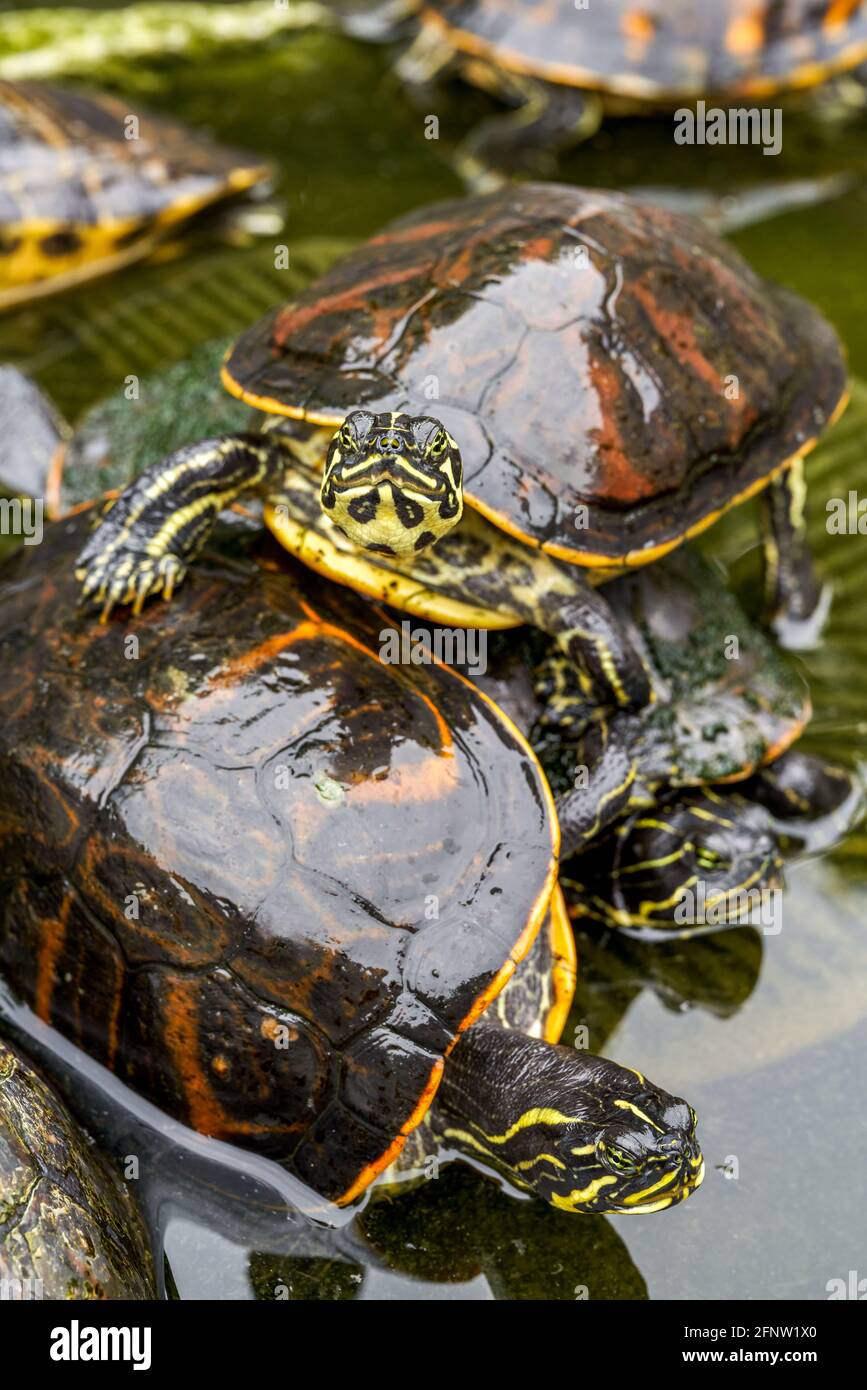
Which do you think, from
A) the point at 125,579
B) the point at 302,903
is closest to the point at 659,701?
the point at 302,903

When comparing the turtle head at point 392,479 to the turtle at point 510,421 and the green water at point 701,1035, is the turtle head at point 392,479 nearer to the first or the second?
the turtle at point 510,421

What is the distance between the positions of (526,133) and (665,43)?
920 millimetres

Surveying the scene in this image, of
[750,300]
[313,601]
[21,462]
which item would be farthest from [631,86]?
[313,601]

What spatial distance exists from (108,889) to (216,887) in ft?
1.04

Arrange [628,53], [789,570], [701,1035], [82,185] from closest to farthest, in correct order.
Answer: [701,1035]
[789,570]
[82,185]
[628,53]

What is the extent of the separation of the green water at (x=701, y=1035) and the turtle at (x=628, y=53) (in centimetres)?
109

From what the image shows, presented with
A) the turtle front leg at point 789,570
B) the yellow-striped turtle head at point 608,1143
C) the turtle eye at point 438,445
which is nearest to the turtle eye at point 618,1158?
the yellow-striped turtle head at point 608,1143

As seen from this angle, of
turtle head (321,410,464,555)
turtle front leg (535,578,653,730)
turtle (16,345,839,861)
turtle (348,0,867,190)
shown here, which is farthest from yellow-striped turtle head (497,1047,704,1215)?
turtle (348,0,867,190)

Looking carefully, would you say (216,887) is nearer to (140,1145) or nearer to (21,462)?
(140,1145)

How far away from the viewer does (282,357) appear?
13.6 feet

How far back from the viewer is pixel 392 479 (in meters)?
3.42

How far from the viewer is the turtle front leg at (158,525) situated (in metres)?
3.94

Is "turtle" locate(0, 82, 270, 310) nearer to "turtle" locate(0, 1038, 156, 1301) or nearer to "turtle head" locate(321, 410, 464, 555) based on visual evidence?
"turtle head" locate(321, 410, 464, 555)

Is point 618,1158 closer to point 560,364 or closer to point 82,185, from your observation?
point 560,364
